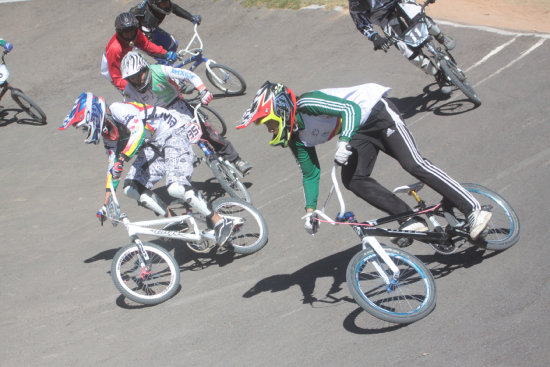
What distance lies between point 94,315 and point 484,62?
25.9ft

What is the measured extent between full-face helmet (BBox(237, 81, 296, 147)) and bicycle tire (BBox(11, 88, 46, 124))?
33.0ft

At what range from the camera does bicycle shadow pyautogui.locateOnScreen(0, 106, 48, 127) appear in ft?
47.3

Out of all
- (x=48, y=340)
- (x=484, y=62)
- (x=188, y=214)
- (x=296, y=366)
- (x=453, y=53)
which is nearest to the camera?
(x=296, y=366)

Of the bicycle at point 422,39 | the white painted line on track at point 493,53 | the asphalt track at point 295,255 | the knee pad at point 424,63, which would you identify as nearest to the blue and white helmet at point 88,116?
the asphalt track at point 295,255

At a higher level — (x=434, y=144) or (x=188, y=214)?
(x=434, y=144)

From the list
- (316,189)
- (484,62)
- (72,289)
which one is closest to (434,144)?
(484,62)

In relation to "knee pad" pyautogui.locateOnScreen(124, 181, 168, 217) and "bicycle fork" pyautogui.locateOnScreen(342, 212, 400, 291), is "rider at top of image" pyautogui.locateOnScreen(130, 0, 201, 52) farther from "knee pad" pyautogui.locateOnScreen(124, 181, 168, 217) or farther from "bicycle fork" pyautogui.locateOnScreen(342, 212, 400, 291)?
"bicycle fork" pyautogui.locateOnScreen(342, 212, 400, 291)

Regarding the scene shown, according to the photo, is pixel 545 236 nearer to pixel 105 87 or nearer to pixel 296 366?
pixel 296 366

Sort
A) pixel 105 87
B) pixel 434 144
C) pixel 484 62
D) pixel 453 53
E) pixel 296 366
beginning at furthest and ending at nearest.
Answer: pixel 105 87 → pixel 453 53 → pixel 484 62 → pixel 434 144 → pixel 296 366

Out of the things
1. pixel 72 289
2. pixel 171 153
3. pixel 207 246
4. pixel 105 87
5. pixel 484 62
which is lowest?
pixel 105 87

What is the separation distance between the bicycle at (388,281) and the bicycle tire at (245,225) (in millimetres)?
2416

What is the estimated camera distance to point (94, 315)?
24.0 ft

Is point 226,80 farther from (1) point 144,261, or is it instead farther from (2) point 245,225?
(1) point 144,261

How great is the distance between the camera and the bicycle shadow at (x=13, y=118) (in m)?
14.4
